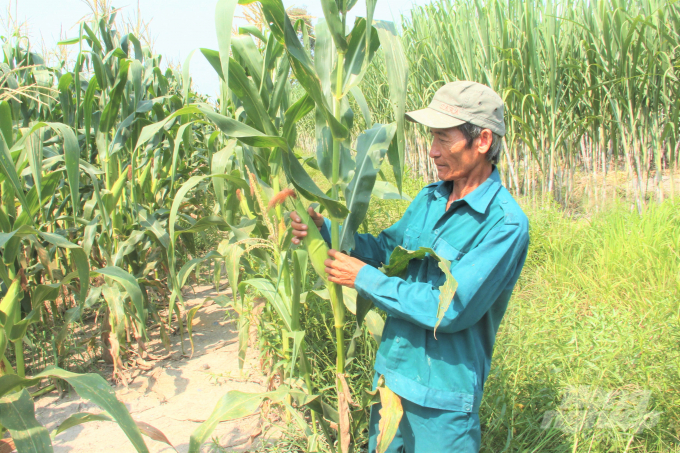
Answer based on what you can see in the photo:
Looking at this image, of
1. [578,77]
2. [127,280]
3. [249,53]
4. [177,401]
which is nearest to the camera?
[249,53]

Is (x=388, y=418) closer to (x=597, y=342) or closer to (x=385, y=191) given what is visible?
(x=385, y=191)

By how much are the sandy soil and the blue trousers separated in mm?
1093

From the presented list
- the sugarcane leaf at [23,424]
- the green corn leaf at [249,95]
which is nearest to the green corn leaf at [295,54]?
the green corn leaf at [249,95]

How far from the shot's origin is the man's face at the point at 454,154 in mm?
1406

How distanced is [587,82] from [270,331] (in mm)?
3846

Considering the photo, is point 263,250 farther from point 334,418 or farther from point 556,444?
point 556,444

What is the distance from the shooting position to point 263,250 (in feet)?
7.34

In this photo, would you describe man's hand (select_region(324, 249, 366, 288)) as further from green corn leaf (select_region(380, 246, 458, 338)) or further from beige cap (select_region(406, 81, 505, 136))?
beige cap (select_region(406, 81, 505, 136))

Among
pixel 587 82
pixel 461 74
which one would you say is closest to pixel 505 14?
pixel 461 74

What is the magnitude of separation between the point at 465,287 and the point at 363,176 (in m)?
0.46

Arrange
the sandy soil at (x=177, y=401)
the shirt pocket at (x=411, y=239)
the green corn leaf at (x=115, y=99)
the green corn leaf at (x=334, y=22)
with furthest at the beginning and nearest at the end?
the green corn leaf at (x=115, y=99), the sandy soil at (x=177, y=401), the shirt pocket at (x=411, y=239), the green corn leaf at (x=334, y=22)

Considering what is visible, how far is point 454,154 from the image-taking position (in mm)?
1424

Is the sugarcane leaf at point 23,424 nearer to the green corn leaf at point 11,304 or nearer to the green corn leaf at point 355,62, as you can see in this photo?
the green corn leaf at point 11,304

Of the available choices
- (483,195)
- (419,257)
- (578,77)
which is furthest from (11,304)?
(578,77)
